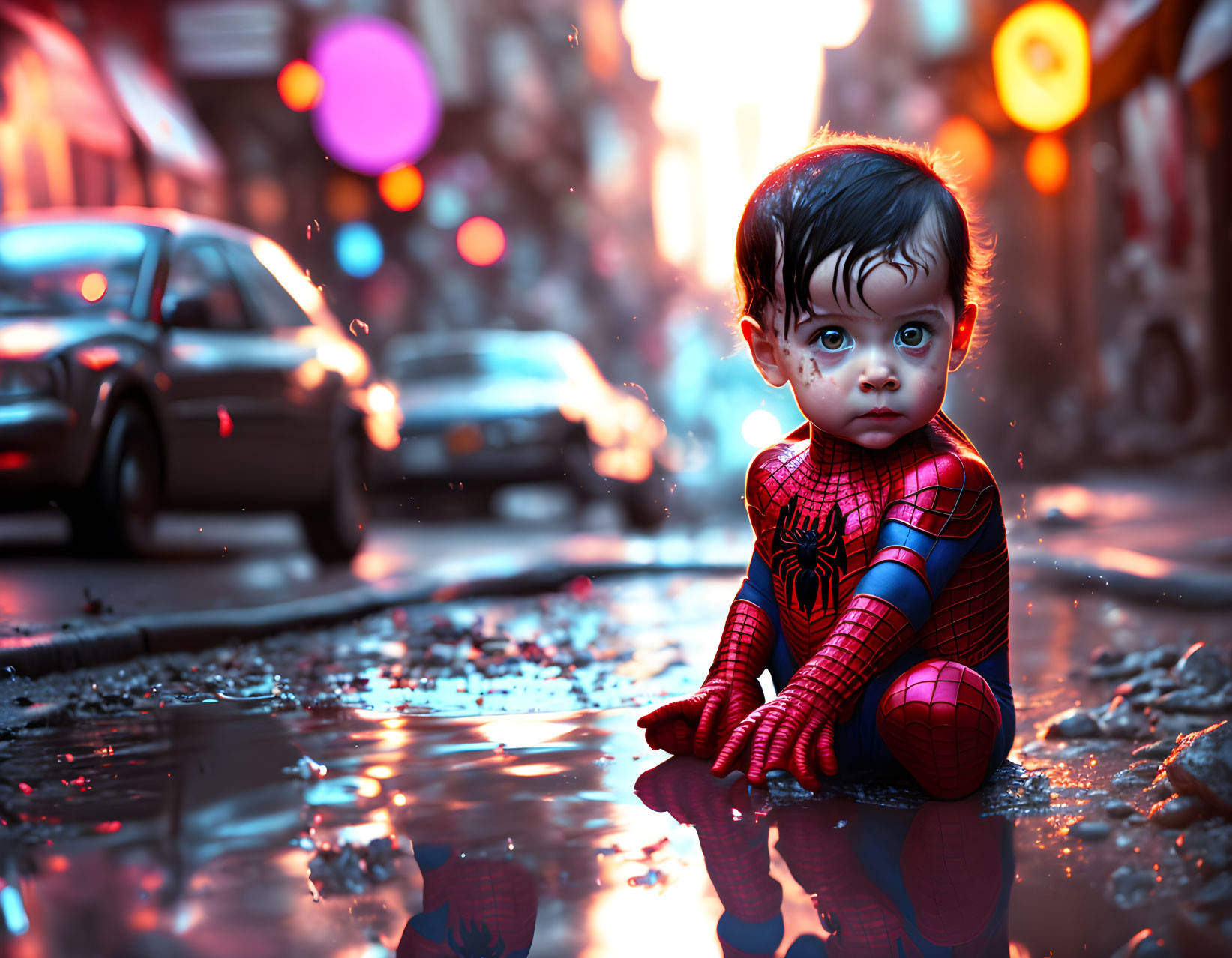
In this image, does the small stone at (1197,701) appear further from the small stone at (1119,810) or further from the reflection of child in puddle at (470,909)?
the reflection of child in puddle at (470,909)

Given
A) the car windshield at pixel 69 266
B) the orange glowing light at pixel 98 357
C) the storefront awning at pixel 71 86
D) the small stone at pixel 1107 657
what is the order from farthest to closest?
1. the storefront awning at pixel 71 86
2. the car windshield at pixel 69 266
3. the orange glowing light at pixel 98 357
4. the small stone at pixel 1107 657

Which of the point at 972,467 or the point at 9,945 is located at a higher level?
the point at 972,467

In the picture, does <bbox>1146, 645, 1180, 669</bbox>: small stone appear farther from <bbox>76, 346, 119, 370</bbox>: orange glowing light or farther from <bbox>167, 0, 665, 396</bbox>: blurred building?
<bbox>167, 0, 665, 396</bbox>: blurred building

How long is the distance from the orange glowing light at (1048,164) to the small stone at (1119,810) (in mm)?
14357

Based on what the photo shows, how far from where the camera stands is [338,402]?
7070 mm

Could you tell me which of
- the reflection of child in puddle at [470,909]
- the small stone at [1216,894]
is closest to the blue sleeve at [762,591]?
the reflection of child in puddle at [470,909]

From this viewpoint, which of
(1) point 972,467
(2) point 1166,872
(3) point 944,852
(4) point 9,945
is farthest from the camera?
(1) point 972,467

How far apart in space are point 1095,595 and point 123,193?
10.5 metres

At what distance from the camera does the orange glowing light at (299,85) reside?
17.0 metres

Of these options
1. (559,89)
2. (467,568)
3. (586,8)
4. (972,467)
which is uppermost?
(586,8)

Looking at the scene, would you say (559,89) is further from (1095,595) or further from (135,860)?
(135,860)

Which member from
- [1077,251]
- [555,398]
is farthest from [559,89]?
[555,398]

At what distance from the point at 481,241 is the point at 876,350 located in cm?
2277

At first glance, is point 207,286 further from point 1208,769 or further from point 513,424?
point 1208,769
